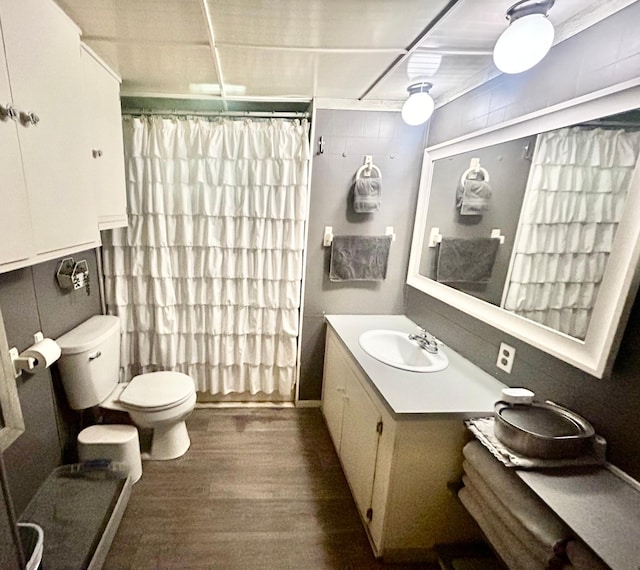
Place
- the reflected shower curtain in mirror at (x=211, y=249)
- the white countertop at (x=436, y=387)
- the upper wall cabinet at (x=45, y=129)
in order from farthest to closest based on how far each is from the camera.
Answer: the reflected shower curtain in mirror at (x=211, y=249) < the white countertop at (x=436, y=387) < the upper wall cabinet at (x=45, y=129)

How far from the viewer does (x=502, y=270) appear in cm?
148

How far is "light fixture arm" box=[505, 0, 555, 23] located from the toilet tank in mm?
2338

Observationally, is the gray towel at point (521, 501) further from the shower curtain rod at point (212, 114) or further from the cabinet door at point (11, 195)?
the shower curtain rod at point (212, 114)

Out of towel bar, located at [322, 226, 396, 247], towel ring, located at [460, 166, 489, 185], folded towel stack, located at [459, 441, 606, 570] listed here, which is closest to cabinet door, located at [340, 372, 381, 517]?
folded towel stack, located at [459, 441, 606, 570]

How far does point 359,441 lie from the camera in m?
1.64

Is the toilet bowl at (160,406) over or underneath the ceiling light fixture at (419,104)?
underneath

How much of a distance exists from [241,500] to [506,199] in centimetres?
206

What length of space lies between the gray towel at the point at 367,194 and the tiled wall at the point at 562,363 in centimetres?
63

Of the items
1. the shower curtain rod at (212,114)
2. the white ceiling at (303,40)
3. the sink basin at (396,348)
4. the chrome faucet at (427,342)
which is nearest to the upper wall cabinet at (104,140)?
the white ceiling at (303,40)

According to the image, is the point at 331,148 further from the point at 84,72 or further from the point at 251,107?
the point at 84,72

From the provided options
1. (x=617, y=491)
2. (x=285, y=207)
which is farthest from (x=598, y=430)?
(x=285, y=207)

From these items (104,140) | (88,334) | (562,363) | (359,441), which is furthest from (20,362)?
(562,363)

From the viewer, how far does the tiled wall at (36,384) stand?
137 centimetres

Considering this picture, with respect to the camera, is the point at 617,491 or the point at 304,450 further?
the point at 304,450
